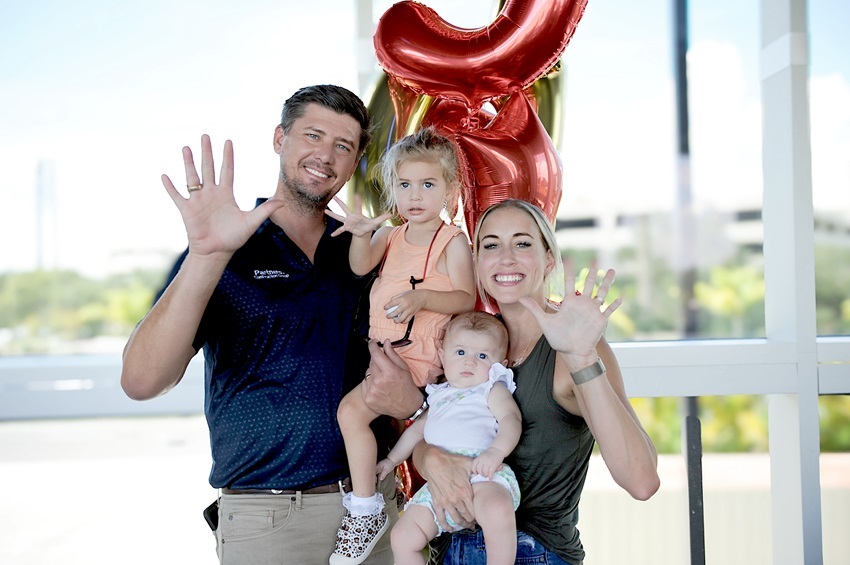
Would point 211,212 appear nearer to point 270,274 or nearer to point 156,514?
point 270,274

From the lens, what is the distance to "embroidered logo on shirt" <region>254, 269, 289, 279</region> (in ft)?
5.56

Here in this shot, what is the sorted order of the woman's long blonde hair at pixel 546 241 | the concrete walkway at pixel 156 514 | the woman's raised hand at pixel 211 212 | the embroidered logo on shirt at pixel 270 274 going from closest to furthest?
the woman's raised hand at pixel 211 212, the woman's long blonde hair at pixel 546 241, the embroidered logo on shirt at pixel 270 274, the concrete walkway at pixel 156 514

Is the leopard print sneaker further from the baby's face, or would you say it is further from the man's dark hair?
the man's dark hair

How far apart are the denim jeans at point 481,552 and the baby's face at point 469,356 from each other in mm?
317

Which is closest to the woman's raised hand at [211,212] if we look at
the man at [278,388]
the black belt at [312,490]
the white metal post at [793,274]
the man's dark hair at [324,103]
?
the man at [278,388]

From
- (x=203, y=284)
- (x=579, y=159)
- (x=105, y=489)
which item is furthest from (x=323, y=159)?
(x=579, y=159)

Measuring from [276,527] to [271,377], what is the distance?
34 cm

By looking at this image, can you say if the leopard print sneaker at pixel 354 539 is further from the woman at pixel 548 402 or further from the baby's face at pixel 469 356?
the baby's face at pixel 469 356

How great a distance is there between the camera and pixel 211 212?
59.2 inches

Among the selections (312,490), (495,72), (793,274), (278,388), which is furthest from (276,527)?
(793,274)

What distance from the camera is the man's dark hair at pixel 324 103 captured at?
179cm

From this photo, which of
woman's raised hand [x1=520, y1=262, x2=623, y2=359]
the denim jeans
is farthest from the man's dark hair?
the denim jeans

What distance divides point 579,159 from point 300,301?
3.26 meters

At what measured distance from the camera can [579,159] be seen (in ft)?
15.1
